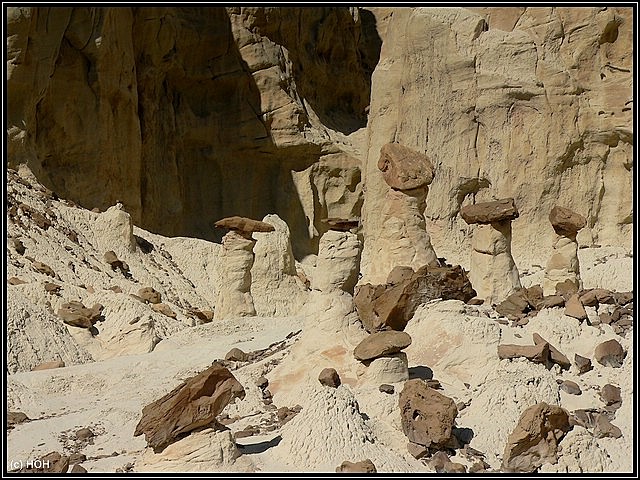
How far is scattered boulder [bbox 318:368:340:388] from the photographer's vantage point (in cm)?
928

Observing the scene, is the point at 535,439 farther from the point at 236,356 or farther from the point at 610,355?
the point at 236,356

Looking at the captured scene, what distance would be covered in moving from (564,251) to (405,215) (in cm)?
291

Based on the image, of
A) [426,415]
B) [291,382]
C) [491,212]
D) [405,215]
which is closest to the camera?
[426,415]

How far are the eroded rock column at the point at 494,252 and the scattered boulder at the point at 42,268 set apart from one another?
8.73 meters

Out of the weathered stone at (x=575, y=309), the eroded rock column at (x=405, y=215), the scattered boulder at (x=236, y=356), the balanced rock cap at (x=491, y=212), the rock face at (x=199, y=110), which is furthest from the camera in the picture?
the rock face at (x=199, y=110)

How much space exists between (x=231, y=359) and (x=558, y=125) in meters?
12.3

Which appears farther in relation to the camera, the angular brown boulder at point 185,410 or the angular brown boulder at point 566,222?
the angular brown boulder at point 566,222

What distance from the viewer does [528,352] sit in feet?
31.6

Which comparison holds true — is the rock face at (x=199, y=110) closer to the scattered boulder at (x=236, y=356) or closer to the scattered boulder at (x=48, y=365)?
the scattered boulder at (x=48, y=365)

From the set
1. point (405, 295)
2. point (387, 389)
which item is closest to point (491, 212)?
point (405, 295)

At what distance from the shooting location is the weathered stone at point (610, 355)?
9.84 m

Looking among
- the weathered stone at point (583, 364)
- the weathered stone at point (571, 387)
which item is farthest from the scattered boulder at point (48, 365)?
the weathered stone at point (583, 364)

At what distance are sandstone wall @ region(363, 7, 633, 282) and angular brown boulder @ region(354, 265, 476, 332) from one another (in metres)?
8.35

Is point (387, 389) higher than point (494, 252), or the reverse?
point (494, 252)
